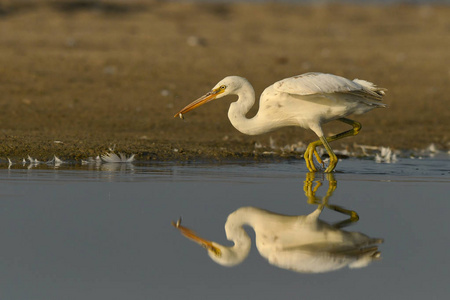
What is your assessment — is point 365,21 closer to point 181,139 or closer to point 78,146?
point 181,139

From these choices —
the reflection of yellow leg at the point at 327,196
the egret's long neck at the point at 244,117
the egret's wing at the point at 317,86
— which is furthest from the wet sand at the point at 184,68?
the reflection of yellow leg at the point at 327,196

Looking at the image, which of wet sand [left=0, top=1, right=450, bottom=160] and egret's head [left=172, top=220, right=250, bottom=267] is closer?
egret's head [left=172, top=220, right=250, bottom=267]

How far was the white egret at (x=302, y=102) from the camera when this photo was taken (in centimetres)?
850

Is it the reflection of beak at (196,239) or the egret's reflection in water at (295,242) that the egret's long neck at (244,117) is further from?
the reflection of beak at (196,239)

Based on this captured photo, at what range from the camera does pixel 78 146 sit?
9.59 meters

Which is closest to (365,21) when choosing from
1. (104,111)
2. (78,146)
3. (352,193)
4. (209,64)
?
(209,64)

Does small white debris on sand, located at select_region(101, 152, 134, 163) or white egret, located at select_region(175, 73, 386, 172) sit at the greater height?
white egret, located at select_region(175, 73, 386, 172)

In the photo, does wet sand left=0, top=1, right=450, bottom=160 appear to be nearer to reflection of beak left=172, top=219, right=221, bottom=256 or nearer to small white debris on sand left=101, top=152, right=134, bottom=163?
small white debris on sand left=101, top=152, right=134, bottom=163

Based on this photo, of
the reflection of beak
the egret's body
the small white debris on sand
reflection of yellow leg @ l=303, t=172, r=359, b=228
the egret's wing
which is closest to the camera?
the egret's body

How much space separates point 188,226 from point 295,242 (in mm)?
759

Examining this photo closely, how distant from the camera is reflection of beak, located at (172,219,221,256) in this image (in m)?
5.05

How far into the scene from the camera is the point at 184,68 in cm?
1608

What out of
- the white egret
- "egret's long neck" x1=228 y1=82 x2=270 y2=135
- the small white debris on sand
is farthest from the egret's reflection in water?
the small white debris on sand

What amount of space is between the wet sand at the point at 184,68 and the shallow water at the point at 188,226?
175 cm
